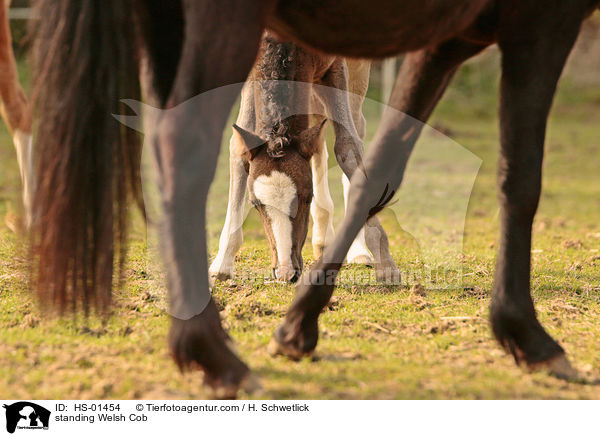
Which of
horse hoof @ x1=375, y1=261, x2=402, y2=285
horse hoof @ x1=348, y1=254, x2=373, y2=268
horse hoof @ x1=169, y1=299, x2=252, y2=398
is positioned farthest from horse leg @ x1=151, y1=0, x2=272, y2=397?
horse hoof @ x1=348, y1=254, x2=373, y2=268

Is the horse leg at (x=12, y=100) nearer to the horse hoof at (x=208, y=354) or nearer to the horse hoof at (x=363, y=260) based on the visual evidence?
the horse hoof at (x=363, y=260)

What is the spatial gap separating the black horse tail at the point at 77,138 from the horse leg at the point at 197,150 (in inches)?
9.4

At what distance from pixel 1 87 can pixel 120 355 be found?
3.31 meters

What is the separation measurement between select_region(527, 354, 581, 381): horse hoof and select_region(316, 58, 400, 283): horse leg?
175cm

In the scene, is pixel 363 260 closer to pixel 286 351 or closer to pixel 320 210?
pixel 320 210

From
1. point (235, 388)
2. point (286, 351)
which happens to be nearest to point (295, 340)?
point (286, 351)

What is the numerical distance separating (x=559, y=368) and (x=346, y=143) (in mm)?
2299

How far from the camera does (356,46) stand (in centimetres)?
233

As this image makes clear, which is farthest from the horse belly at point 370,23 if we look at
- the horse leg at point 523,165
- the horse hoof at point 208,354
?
the horse hoof at point 208,354

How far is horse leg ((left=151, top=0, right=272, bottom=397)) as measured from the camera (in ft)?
6.84

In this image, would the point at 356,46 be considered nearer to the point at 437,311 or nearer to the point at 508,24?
the point at 508,24
